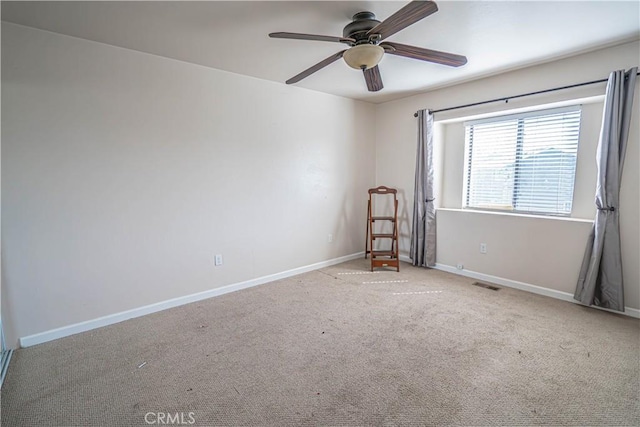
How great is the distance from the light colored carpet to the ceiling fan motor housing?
85.2 inches

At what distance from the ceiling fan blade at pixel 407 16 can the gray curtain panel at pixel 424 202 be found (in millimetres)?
2333

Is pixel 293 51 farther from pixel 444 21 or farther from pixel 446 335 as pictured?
pixel 446 335

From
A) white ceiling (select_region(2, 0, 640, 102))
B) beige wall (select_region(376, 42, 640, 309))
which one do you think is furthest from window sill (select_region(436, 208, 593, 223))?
white ceiling (select_region(2, 0, 640, 102))

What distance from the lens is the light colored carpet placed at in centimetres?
166

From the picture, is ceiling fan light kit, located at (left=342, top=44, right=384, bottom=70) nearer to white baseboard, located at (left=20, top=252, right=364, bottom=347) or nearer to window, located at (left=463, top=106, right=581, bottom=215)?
window, located at (left=463, top=106, right=581, bottom=215)

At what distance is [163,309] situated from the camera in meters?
2.91

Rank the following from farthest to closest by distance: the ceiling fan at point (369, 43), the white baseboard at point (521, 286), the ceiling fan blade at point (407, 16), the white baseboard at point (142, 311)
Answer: the white baseboard at point (521, 286) < the white baseboard at point (142, 311) < the ceiling fan at point (369, 43) < the ceiling fan blade at point (407, 16)

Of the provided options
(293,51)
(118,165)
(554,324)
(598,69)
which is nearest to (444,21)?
(293,51)

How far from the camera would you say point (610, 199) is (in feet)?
8.81

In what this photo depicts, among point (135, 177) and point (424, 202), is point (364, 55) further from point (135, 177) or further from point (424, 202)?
point (424, 202)

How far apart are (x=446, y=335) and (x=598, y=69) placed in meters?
2.70

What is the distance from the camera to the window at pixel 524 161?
3158mm

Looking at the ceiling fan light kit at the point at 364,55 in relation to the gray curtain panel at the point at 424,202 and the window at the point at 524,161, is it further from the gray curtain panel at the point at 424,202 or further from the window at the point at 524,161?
the window at the point at 524,161

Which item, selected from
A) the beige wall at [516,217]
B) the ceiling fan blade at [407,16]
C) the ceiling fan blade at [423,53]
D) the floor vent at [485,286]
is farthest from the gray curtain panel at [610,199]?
the ceiling fan blade at [407,16]
